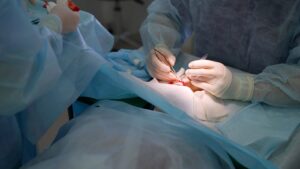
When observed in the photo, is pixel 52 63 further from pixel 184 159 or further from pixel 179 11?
pixel 179 11

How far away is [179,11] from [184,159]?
0.74 m

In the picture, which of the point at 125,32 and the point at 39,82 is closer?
the point at 39,82

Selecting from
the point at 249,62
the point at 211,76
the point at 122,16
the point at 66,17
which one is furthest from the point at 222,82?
the point at 122,16

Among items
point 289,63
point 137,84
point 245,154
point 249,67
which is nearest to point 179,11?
point 249,67

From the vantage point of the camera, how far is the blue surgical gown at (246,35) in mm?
891

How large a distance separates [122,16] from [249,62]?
242cm

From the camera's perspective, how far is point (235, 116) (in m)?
0.86

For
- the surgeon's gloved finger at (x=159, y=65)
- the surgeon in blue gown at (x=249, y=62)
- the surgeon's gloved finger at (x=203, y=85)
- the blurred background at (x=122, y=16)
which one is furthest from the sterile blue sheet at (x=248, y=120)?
the blurred background at (x=122, y=16)

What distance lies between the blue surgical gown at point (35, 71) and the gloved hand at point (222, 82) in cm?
31

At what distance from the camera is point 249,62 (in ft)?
3.43

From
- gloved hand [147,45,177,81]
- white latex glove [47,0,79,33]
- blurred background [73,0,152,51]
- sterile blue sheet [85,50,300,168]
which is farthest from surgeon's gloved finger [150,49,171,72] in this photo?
blurred background [73,0,152,51]

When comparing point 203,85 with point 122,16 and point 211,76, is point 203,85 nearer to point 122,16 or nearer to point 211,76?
point 211,76

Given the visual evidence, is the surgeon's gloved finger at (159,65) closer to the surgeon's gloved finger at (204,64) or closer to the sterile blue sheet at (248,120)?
the surgeon's gloved finger at (204,64)

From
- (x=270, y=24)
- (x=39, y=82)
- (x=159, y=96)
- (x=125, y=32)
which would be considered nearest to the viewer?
(x=39, y=82)
